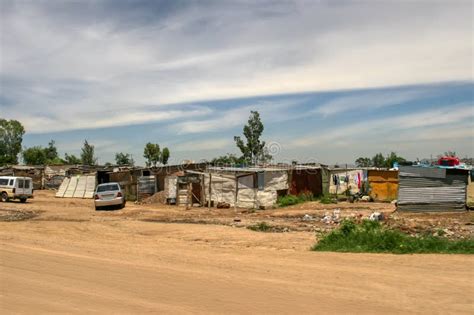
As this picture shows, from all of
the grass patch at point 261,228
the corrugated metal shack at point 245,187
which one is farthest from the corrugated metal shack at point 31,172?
the grass patch at point 261,228

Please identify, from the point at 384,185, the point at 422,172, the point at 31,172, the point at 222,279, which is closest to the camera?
the point at 222,279

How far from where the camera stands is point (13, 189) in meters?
36.8

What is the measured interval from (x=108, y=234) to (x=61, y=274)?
8415 mm

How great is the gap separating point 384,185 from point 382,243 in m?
24.5

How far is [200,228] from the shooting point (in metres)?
18.7

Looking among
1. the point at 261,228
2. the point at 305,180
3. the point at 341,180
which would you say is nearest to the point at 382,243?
the point at 261,228

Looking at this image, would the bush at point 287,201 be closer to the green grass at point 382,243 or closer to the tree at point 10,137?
the green grass at point 382,243

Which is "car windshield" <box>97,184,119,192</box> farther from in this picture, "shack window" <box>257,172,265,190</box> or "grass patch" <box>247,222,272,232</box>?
"grass patch" <box>247,222,272,232</box>

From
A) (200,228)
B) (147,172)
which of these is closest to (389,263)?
(200,228)

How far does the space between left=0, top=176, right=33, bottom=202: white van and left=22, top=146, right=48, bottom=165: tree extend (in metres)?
48.5

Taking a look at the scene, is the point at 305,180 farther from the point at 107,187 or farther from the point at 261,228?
the point at 261,228

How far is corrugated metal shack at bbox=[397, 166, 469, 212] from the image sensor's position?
2252 centimetres

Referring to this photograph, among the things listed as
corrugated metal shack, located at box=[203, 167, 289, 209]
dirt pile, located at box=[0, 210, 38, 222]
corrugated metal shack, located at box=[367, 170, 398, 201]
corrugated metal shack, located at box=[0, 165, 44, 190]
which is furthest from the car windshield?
corrugated metal shack, located at box=[0, 165, 44, 190]

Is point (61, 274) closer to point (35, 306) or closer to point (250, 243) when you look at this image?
point (35, 306)
